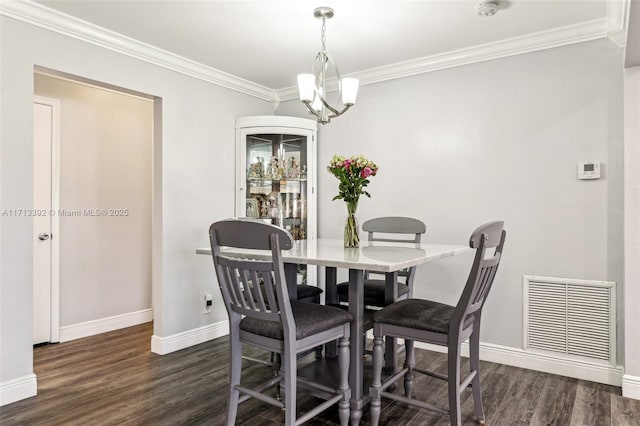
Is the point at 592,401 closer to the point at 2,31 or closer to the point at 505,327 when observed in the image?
the point at 505,327

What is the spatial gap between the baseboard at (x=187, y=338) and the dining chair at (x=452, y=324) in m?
1.97

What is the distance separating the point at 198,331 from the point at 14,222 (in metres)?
1.69

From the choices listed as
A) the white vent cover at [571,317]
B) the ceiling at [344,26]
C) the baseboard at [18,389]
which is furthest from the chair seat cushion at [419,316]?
the baseboard at [18,389]

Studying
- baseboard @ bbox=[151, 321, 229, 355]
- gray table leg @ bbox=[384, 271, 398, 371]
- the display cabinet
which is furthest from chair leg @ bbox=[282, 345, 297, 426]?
the display cabinet

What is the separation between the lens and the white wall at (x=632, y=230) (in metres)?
2.62

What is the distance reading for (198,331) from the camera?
12.2 ft

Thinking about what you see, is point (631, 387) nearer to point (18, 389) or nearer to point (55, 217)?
point (18, 389)

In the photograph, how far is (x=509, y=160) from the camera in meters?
3.22

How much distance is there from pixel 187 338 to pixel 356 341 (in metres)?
1.96

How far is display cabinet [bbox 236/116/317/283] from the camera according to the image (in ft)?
13.3

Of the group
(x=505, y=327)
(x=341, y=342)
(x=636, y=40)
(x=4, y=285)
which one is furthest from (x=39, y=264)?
(x=636, y=40)

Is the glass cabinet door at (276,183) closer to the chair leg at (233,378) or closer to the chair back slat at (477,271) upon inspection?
the chair leg at (233,378)

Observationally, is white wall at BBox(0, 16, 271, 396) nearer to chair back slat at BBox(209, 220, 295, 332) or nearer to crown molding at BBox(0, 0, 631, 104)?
crown molding at BBox(0, 0, 631, 104)

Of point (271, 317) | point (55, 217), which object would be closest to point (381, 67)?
point (271, 317)
